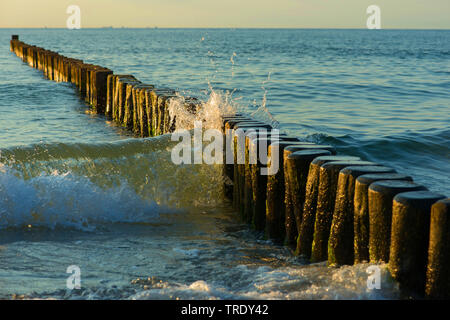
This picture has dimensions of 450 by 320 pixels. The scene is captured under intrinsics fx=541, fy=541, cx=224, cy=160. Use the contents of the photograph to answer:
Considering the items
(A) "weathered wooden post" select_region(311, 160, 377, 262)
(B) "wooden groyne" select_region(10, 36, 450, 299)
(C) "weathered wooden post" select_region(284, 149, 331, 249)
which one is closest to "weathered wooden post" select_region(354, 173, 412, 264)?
(B) "wooden groyne" select_region(10, 36, 450, 299)

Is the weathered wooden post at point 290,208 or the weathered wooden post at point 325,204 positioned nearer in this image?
the weathered wooden post at point 325,204

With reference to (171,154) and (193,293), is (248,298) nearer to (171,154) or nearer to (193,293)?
(193,293)

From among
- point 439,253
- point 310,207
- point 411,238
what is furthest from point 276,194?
point 439,253

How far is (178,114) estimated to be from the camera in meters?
7.77

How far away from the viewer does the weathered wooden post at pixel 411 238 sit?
3.28 metres

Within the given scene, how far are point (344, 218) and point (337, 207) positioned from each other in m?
0.09

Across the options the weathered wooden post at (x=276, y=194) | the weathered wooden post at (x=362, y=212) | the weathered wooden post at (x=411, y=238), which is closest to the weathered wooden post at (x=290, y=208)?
the weathered wooden post at (x=276, y=194)

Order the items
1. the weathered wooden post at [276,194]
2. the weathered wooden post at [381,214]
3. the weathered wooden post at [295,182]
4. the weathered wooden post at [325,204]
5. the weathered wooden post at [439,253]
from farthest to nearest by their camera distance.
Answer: the weathered wooden post at [276,194]
the weathered wooden post at [295,182]
the weathered wooden post at [325,204]
the weathered wooden post at [381,214]
the weathered wooden post at [439,253]

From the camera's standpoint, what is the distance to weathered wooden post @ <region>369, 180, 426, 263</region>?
11.5 ft

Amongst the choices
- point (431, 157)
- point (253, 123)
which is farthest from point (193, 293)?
point (431, 157)

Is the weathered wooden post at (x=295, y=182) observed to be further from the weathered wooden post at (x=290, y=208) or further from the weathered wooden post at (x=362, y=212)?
the weathered wooden post at (x=362, y=212)

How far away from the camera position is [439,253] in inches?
125

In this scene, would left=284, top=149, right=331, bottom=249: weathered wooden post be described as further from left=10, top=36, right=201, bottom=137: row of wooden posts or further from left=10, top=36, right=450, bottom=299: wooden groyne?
left=10, top=36, right=201, bottom=137: row of wooden posts

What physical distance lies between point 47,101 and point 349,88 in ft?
32.8
